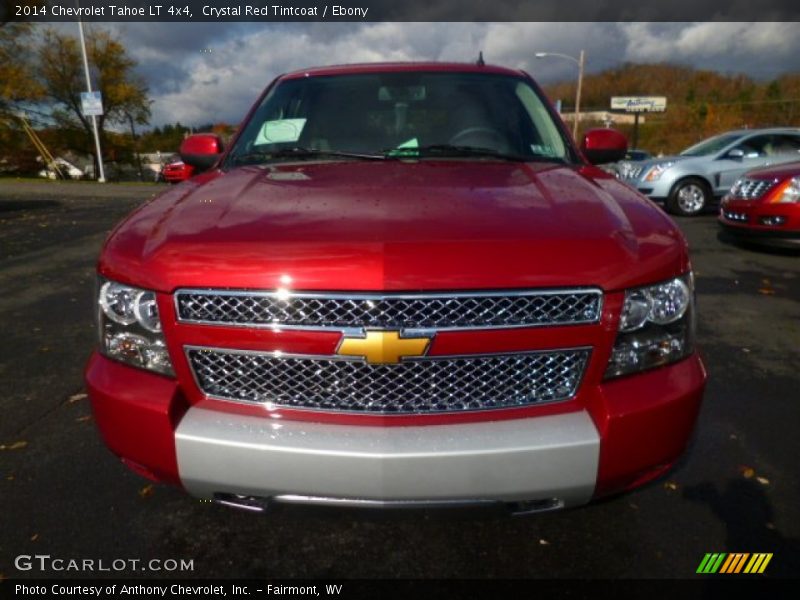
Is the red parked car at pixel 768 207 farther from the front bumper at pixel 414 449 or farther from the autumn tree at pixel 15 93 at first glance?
the autumn tree at pixel 15 93

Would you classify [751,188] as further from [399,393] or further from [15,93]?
[15,93]

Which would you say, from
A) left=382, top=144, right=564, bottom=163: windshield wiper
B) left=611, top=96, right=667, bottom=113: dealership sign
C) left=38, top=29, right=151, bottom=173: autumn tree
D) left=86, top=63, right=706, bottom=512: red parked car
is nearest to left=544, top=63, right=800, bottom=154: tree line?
left=611, top=96, right=667, bottom=113: dealership sign

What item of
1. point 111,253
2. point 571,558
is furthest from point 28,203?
point 571,558

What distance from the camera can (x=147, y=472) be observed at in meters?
1.82

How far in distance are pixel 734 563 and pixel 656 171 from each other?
9.97 m

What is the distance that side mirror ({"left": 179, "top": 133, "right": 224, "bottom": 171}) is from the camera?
11.3ft

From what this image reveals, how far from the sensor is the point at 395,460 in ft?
5.09

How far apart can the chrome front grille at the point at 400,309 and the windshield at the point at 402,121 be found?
1.20 m

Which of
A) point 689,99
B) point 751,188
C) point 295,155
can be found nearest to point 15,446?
point 295,155

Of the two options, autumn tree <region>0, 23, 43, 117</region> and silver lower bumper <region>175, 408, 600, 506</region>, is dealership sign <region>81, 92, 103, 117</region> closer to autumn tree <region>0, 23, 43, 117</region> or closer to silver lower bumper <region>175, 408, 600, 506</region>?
autumn tree <region>0, 23, 43, 117</region>

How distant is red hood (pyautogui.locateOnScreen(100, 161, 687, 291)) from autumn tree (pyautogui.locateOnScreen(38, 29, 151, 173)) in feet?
144

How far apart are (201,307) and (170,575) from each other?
102 centimetres

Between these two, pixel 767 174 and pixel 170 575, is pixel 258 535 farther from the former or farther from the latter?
pixel 767 174

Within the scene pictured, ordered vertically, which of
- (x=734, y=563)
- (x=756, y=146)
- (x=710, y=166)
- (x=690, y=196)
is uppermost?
(x=756, y=146)
